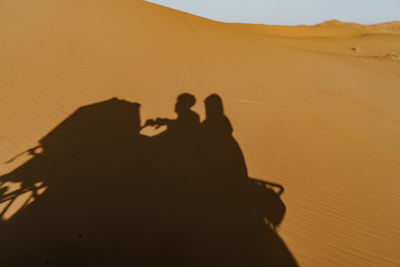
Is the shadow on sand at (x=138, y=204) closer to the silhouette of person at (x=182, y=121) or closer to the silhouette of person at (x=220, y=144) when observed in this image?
the silhouette of person at (x=220, y=144)

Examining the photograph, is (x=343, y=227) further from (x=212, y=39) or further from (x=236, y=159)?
(x=212, y=39)

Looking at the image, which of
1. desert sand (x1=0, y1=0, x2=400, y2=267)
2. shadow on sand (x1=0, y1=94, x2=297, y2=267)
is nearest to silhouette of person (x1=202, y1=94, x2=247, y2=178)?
shadow on sand (x1=0, y1=94, x2=297, y2=267)

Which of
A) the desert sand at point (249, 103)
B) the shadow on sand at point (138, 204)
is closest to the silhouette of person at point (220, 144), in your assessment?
the shadow on sand at point (138, 204)

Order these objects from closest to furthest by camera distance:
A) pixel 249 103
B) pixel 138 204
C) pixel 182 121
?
pixel 138 204 < pixel 182 121 < pixel 249 103

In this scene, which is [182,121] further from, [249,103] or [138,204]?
[138,204]

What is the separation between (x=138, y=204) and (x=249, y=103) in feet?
12.6

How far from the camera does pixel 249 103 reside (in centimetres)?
574

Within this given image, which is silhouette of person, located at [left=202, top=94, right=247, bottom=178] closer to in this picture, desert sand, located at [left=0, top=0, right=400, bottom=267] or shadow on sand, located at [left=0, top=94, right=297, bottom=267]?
shadow on sand, located at [left=0, top=94, right=297, bottom=267]

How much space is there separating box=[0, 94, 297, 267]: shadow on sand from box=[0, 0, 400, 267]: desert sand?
72 millimetres

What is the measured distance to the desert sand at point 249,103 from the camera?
2771mm

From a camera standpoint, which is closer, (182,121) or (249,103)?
(182,121)

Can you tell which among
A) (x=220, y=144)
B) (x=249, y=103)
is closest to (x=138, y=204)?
(x=220, y=144)

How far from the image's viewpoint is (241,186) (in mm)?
3287

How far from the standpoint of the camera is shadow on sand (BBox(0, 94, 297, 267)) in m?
2.42
